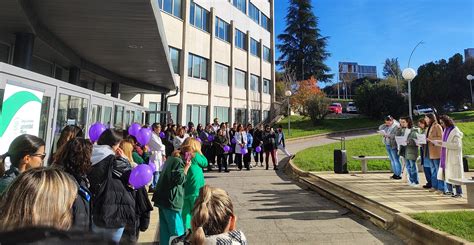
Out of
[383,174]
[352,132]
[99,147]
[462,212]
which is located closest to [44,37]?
[99,147]

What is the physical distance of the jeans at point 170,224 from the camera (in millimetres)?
4215

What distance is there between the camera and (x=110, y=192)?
3.31m

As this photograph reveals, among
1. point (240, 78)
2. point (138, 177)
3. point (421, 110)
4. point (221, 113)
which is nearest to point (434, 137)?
point (138, 177)

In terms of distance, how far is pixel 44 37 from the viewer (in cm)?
856

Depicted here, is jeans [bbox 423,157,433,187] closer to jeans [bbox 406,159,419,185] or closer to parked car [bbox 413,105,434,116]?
jeans [bbox 406,159,419,185]

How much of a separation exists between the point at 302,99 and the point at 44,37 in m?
32.2

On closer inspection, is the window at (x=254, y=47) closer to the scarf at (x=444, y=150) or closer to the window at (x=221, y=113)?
the window at (x=221, y=113)

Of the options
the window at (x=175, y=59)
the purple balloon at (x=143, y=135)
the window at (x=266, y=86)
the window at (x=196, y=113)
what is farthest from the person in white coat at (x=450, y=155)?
the window at (x=266, y=86)

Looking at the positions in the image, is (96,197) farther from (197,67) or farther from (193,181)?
(197,67)

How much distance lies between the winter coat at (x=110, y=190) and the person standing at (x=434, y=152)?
7.49 metres

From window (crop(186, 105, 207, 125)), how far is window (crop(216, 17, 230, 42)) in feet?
24.9

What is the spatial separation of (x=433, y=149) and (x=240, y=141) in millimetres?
7285

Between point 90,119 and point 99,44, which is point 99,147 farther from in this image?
point 99,44

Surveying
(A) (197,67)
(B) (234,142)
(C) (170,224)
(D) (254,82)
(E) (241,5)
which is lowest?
(C) (170,224)
